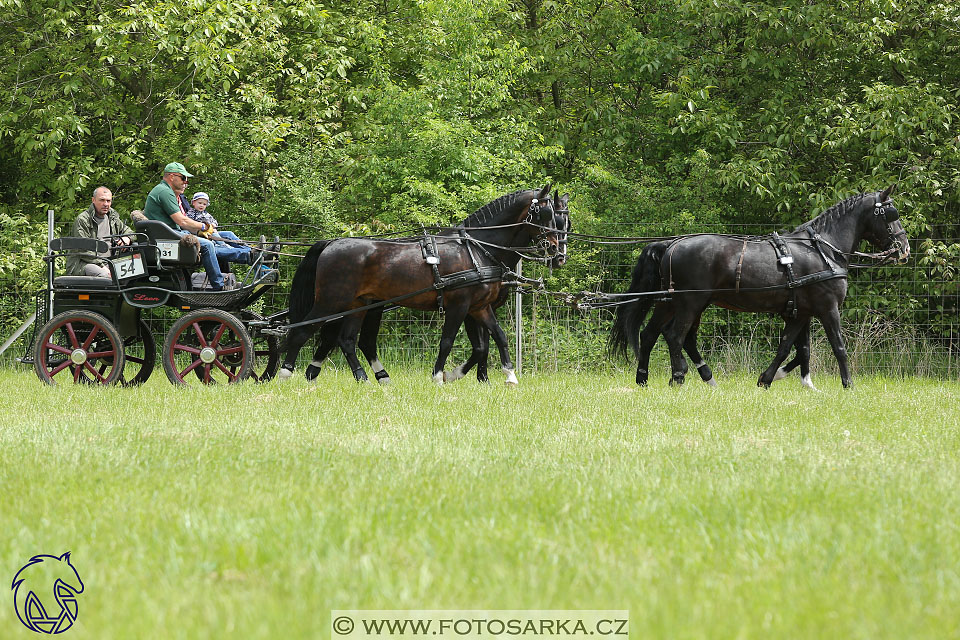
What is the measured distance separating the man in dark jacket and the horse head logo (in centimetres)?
671

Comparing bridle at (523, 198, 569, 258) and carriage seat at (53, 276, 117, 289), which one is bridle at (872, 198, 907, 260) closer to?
bridle at (523, 198, 569, 258)

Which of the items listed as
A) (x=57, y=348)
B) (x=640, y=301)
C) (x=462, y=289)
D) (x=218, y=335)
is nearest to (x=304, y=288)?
(x=218, y=335)

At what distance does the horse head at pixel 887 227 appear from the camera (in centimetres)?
1052

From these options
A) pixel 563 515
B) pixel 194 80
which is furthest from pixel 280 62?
pixel 563 515

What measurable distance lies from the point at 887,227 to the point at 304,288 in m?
6.11

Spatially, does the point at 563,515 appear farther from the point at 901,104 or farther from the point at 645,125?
the point at 645,125

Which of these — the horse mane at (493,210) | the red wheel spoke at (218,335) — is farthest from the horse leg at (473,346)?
the red wheel spoke at (218,335)

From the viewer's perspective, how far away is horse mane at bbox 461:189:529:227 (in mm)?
10531

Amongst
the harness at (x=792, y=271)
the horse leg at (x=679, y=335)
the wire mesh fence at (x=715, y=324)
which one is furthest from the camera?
the wire mesh fence at (x=715, y=324)

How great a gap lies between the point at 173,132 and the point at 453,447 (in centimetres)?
1090

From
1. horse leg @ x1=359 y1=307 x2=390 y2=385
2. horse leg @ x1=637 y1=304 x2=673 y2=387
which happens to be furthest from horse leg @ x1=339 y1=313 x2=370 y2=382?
horse leg @ x1=637 y1=304 x2=673 y2=387

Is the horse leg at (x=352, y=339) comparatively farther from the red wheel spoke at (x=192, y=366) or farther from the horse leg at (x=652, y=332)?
the horse leg at (x=652, y=332)
